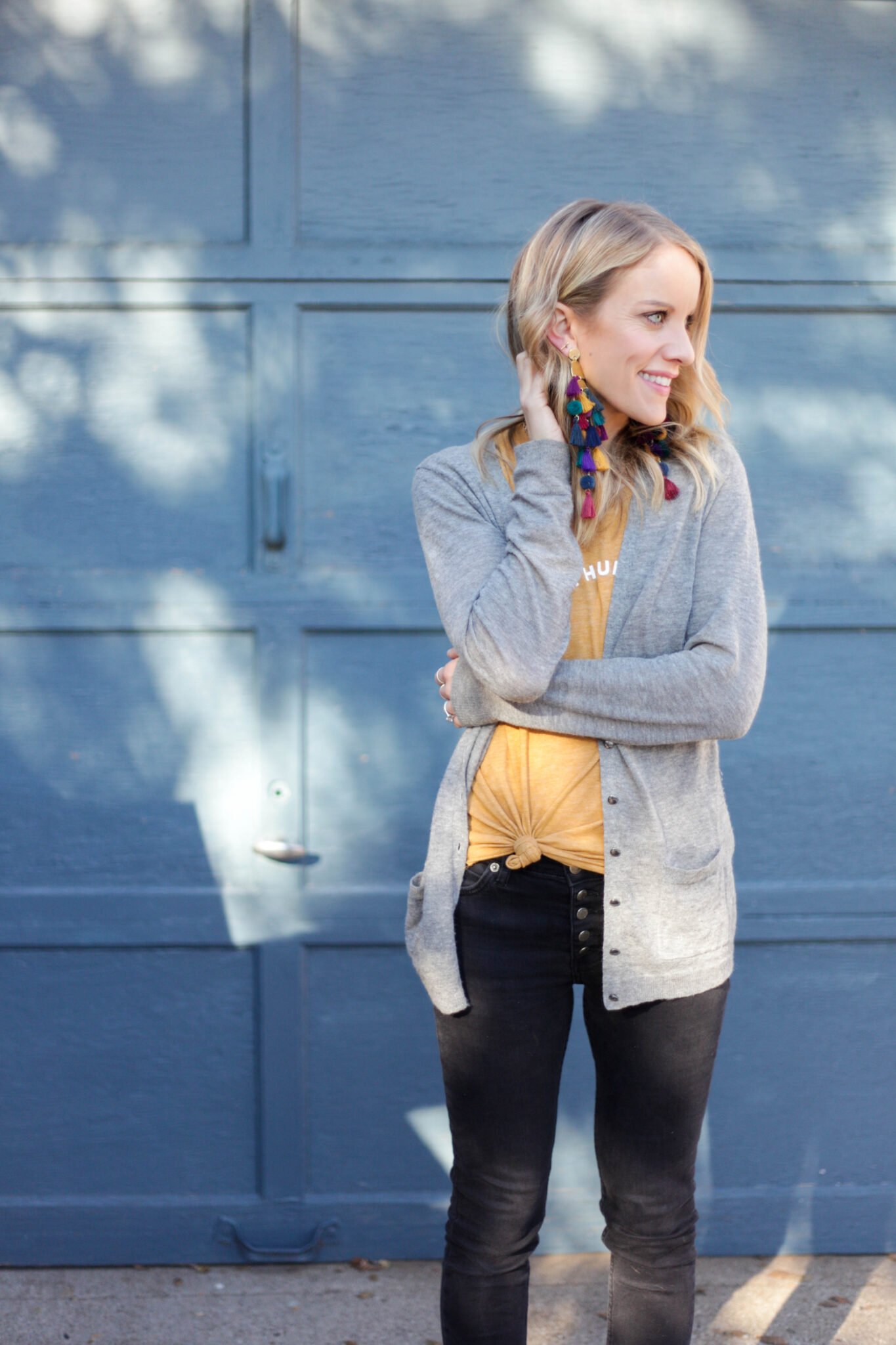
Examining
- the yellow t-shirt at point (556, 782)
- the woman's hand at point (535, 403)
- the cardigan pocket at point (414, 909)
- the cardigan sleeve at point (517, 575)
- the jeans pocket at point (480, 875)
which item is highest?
the woman's hand at point (535, 403)

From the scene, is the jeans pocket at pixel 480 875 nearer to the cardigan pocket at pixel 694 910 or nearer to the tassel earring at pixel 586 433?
the cardigan pocket at pixel 694 910

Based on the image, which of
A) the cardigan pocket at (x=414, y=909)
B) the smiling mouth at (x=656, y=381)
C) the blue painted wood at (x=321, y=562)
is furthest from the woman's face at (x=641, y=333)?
the blue painted wood at (x=321, y=562)

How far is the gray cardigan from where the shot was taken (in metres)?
1.73

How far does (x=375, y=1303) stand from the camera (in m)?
2.78

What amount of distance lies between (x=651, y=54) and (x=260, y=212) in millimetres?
921

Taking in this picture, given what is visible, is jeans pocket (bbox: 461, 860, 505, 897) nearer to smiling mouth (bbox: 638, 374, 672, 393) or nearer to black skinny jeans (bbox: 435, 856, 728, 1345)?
black skinny jeans (bbox: 435, 856, 728, 1345)

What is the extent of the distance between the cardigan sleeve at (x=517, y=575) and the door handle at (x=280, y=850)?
1.13 meters

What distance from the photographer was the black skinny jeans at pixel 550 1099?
1795 millimetres

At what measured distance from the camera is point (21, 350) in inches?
110

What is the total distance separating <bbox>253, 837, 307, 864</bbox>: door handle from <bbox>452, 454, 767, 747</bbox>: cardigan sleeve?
110cm

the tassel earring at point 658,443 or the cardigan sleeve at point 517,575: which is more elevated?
the tassel earring at point 658,443

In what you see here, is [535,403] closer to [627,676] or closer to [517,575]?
[517,575]

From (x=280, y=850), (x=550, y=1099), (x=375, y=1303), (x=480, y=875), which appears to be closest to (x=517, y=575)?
(x=480, y=875)

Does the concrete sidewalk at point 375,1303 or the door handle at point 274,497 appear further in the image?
the door handle at point 274,497
